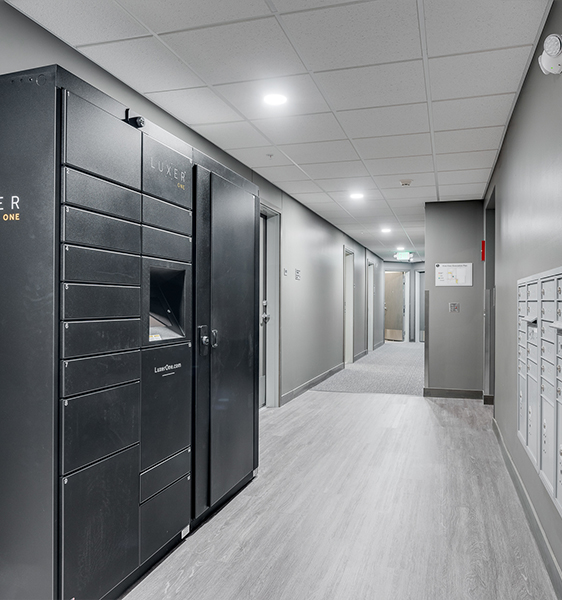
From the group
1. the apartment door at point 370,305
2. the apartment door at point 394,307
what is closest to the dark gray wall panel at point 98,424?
the apartment door at point 370,305

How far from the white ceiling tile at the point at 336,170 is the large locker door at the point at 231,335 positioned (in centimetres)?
158

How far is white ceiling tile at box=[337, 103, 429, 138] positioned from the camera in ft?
10.3

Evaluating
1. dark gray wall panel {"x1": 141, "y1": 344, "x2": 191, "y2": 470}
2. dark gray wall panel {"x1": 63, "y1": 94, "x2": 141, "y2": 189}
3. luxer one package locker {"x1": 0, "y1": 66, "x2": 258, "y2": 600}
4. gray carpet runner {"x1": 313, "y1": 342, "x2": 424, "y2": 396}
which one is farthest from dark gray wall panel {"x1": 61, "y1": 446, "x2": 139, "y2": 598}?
gray carpet runner {"x1": 313, "y1": 342, "x2": 424, "y2": 396}

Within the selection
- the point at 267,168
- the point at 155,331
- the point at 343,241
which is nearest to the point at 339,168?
the point at 267,168

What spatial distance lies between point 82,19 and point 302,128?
1.67 meters

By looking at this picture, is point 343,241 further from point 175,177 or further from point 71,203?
point 71,203

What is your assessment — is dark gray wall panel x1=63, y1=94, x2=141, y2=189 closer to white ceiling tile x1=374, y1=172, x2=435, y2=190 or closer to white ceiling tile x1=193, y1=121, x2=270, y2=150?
white ceiling tile x1=193, y1=121, x2=270, y2=150

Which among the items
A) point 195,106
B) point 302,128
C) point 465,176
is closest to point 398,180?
point 465,176

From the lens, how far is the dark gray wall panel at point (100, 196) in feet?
5.36

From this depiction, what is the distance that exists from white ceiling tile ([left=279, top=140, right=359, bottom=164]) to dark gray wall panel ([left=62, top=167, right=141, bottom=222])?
220cm

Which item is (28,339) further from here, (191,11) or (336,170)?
(336,170)

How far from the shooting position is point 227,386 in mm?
2740

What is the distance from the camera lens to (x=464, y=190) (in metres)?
5.36

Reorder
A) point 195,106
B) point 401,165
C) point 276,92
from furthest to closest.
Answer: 1. point 401,165
2. point 195,106
3. point 276,92
